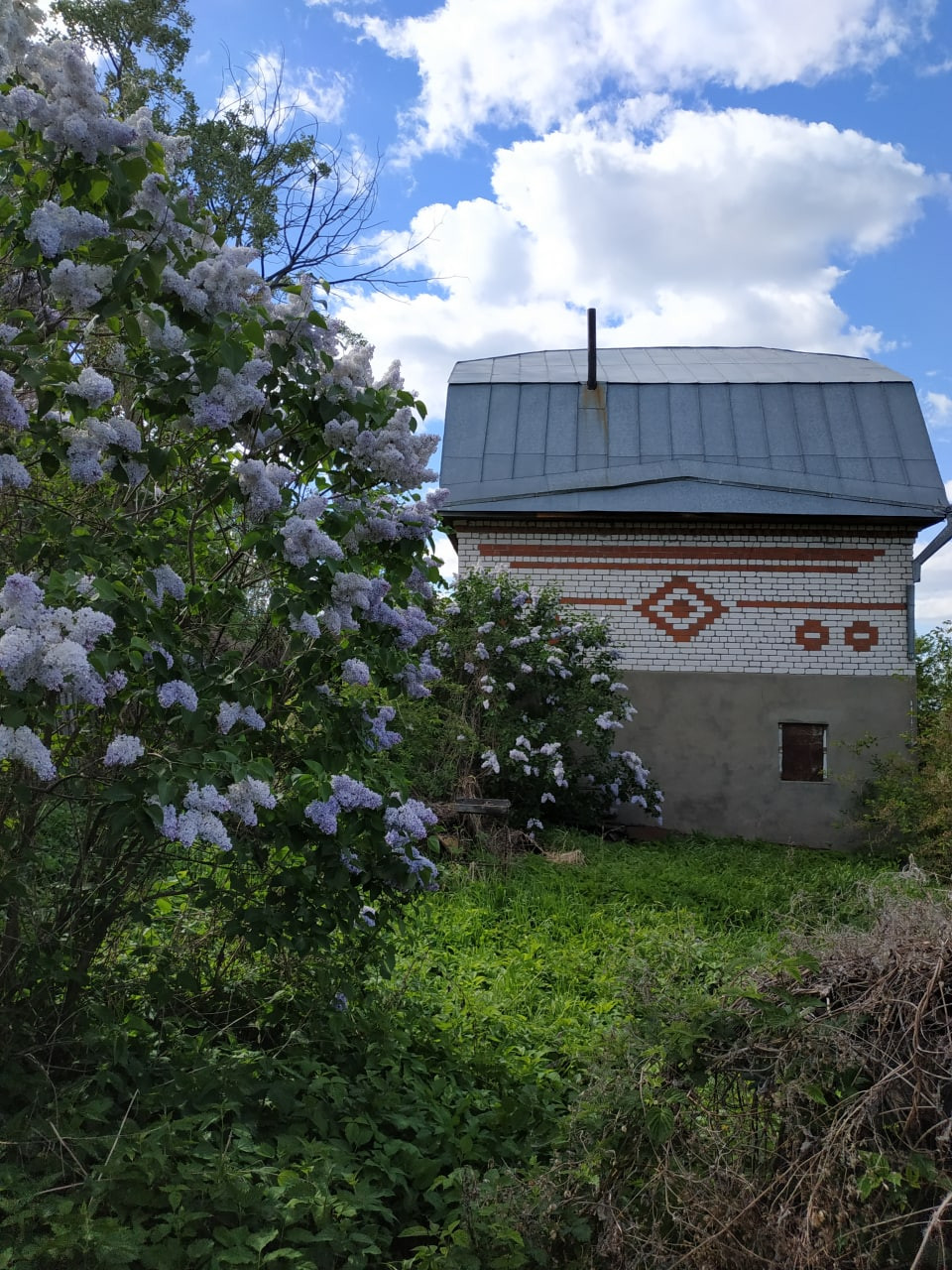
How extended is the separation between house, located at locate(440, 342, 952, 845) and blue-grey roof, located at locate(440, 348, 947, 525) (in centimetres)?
4

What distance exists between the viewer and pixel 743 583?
1238 centimetres

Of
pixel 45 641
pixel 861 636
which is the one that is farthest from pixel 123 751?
pixel 861 636

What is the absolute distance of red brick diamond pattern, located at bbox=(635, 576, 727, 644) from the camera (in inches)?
488

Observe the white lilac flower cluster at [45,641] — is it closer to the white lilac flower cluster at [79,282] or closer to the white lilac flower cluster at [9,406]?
the white lilac flower cluster at [9,406]

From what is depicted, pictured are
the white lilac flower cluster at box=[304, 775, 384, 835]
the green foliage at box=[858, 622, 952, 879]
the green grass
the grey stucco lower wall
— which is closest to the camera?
the white lilac flower cluster at box=[304, 775, 384, 835]

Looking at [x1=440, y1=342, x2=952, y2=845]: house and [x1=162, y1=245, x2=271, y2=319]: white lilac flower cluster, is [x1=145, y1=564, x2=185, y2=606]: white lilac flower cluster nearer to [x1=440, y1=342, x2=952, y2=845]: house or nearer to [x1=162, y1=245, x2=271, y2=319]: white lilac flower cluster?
[x1=162, y1=245, x2=271, y2=319]: white lilac flower cluster

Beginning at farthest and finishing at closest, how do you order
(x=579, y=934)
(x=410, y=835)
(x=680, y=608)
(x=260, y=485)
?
(x=680, y=608)
(x=579, y=934)
(x=410, y=835)
(x=260, y=485)

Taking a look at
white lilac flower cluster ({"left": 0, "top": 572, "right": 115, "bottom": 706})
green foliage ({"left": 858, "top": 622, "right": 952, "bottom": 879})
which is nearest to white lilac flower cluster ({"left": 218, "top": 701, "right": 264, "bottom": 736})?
white lilac flower cluster ({"left": 0, "top": 572, "right": 115, "bottom": 706})

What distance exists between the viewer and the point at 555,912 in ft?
23.5

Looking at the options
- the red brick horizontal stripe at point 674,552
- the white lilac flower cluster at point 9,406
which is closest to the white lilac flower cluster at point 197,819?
the white lilac flower cluster at point 9,406

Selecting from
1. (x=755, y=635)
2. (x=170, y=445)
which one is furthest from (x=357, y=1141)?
(x=755, y=635)

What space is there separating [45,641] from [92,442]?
760mm

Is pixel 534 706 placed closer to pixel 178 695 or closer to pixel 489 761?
pixel 489 761

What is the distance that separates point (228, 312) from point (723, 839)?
9691mm
